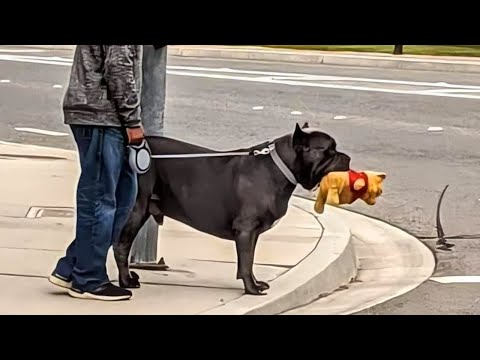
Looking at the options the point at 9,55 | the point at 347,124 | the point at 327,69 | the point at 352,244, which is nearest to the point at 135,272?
the point at 352,244

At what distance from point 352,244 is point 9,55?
1434cm

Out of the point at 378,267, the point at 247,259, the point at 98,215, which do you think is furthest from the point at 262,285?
the point at 378,267

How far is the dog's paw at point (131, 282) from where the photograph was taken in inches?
243

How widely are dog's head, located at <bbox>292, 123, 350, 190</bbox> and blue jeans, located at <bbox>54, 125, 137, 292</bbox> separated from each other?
904 millimetres

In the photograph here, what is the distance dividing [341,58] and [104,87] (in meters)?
14.8

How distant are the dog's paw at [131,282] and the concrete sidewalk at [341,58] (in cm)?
1321

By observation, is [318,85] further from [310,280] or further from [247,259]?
[247,259]

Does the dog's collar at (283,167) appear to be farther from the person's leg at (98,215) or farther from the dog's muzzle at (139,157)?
the person's leg at (98,215)

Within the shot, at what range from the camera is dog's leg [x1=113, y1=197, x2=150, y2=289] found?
6.10 meters

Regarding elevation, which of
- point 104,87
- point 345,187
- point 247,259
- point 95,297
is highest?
point 104,87

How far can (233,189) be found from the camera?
602cm

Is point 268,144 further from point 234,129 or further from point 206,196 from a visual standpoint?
point 234,129

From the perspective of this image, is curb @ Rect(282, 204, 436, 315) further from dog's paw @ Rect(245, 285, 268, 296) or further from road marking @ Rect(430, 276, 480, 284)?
dog's paw @ Rect(245, 285, 268, 296)

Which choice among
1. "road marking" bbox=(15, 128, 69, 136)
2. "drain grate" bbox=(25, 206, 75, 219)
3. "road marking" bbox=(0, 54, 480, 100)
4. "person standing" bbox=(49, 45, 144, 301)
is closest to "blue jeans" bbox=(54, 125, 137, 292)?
"person standing" bbox=(49, 45, 144, 301)
